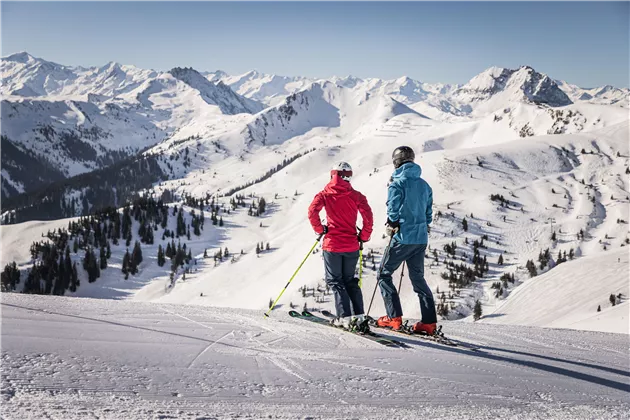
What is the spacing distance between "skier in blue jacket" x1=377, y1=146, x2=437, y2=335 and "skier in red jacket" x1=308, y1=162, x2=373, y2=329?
0.65 m

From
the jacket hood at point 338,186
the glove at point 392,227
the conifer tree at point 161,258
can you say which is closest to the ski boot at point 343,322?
the glove at point 392,227

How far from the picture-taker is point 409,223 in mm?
8164

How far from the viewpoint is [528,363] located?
723 cm

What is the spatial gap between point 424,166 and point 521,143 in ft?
106

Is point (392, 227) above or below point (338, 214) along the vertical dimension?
below

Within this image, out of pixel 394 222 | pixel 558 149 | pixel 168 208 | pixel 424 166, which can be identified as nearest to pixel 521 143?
pixel 558 149

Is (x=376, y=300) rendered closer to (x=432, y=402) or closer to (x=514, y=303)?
(x=514, y=303)

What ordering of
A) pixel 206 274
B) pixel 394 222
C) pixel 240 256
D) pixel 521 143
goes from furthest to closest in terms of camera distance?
1. pixel 521 143
2. pixel 240 256
3. pixel 206 274
4. pixel 394 222

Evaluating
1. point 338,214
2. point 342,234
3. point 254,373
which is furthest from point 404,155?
point 254,373

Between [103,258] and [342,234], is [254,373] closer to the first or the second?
[342,234]

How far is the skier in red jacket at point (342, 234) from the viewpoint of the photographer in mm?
8523

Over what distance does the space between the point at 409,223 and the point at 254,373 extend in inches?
172

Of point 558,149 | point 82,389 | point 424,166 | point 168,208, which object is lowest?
point 82,389

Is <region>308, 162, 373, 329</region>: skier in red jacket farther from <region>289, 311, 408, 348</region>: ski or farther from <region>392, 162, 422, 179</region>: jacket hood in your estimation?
<region>392, 162, 422, 179</region>: jacket hood
